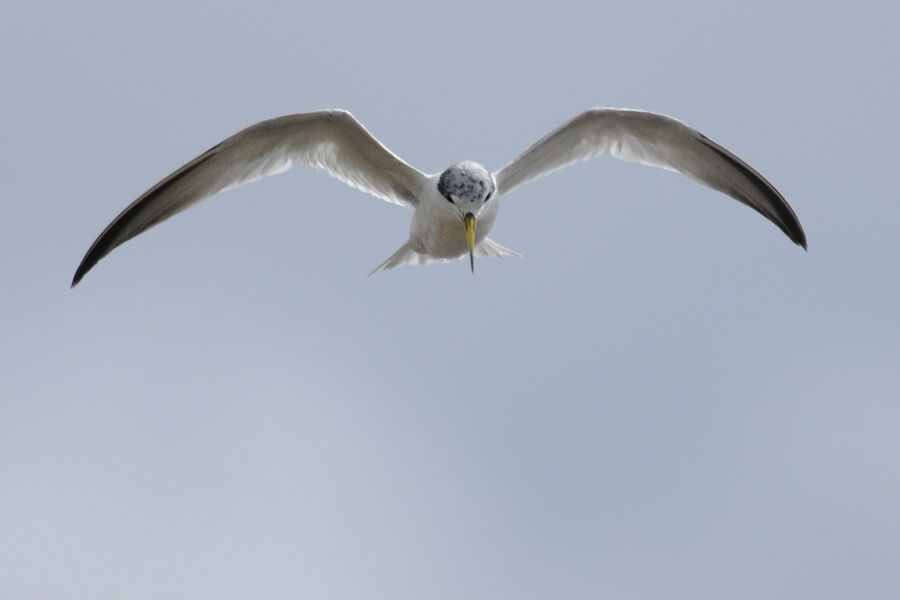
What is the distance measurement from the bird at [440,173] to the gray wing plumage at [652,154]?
0.03 feet

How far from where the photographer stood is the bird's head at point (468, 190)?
11.4 metres

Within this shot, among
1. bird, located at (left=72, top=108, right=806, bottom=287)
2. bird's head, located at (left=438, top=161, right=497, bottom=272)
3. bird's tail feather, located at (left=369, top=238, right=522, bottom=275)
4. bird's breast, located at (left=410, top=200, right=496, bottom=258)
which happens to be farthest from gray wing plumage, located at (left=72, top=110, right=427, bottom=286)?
bird's head, located at (left=438, top=161, right=497, bottom=272)

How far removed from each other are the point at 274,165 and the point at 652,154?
12.3ft

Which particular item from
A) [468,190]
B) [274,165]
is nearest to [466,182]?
[468,190]

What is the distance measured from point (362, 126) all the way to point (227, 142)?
1.27m

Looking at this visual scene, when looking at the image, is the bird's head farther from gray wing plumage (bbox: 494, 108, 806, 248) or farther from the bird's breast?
gray wing plumage (bbox: 494, 108, 806, 248)

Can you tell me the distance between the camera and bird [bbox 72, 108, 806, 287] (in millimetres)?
11867

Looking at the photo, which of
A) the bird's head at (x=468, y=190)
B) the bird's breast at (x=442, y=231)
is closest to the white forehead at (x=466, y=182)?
the bird's head at (x=468, y=190)

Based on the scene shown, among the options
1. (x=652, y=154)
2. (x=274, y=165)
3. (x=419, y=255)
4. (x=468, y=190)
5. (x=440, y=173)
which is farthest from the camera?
(x=419, y=255)

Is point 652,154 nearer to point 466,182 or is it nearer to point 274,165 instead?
point 466,182

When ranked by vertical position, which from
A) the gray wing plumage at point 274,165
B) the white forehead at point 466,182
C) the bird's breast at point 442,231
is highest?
the gray wing plumage at point 274,165

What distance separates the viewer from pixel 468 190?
11.4 meters

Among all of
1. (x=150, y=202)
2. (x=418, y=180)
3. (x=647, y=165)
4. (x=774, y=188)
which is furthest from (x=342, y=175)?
(x=774, y=188)

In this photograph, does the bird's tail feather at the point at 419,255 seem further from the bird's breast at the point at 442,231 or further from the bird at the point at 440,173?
the bird's breast at the point at 442,231
